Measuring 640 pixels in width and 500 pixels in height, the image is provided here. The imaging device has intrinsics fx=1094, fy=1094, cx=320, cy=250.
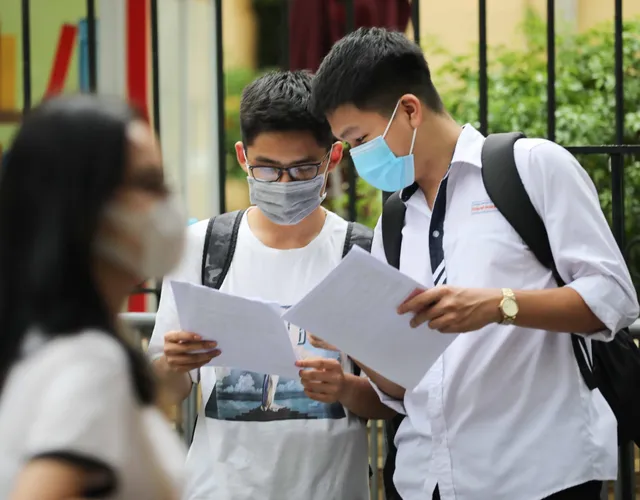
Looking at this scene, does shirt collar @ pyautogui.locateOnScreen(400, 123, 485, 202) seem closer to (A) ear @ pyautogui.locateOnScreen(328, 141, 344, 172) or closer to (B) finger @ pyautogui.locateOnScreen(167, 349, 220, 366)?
(A) ear @ pyautogui.locateOnScreen(328, 141, 344, 172)

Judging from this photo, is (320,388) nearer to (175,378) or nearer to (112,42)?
(175,378)

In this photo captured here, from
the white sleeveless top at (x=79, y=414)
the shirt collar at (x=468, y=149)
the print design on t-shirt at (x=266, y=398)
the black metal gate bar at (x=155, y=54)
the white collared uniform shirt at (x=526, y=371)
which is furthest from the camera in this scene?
the black metal gate bar at (x=155, y=54)

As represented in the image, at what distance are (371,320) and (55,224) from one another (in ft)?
3.86

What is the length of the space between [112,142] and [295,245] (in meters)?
1.46

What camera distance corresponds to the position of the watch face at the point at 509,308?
91.9 inches

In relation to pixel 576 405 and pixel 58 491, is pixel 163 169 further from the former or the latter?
pixel 576 405


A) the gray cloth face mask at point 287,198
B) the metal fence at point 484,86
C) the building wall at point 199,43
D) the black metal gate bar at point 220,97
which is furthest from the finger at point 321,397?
the building wall at point 199,43

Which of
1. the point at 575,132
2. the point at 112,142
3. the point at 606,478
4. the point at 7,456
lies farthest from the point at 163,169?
the point at 575,132

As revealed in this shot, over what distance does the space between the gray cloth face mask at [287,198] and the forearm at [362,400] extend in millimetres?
431

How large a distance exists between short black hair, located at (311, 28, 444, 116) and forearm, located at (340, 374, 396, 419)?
2.20 ft

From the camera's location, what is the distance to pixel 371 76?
8.79 ft

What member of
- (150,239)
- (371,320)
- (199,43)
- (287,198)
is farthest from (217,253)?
(199,43)

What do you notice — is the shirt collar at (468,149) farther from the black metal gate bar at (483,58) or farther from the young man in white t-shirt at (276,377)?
the black metal gate bar at (483,58)

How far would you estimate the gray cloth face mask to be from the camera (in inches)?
109
